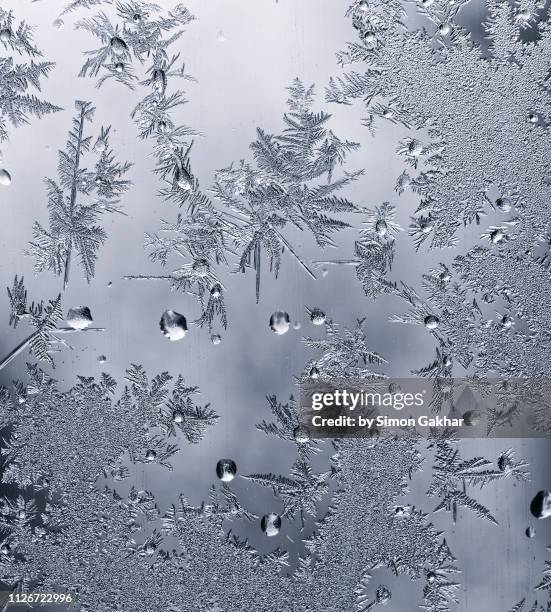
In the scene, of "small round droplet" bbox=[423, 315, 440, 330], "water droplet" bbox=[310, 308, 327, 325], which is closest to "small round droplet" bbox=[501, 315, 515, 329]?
"small round droplet" bbox=[423, 315, 440, 330]

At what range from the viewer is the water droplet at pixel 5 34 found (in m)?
0.55

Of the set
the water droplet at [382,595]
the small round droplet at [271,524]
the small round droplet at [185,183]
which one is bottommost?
the water droplet at [382,595]

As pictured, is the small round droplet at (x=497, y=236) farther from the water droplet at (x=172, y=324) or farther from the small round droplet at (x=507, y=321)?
the water droplet at (x=172, y=324)

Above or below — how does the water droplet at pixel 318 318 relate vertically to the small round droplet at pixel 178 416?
above

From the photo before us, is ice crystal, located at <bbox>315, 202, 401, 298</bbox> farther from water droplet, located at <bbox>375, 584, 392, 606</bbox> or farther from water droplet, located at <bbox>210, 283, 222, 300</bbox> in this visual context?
water droplet, located at <bbox>375, 584, 392, 606</bbox>

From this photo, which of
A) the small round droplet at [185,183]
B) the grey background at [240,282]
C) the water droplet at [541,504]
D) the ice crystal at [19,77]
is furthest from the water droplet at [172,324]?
the water droplet at [541,504]

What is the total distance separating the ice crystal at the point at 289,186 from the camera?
0.54 metres

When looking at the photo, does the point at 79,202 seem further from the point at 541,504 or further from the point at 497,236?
the point at 541,504

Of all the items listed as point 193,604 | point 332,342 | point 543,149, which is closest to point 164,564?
point 193,604

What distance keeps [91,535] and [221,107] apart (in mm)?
438

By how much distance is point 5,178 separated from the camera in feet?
1.79

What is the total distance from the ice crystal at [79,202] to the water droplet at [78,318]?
0.03m

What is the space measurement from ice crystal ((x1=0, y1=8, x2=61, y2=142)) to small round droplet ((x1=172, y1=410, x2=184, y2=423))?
1.06 ft

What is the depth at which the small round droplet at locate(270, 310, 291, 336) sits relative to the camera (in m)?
0.54
